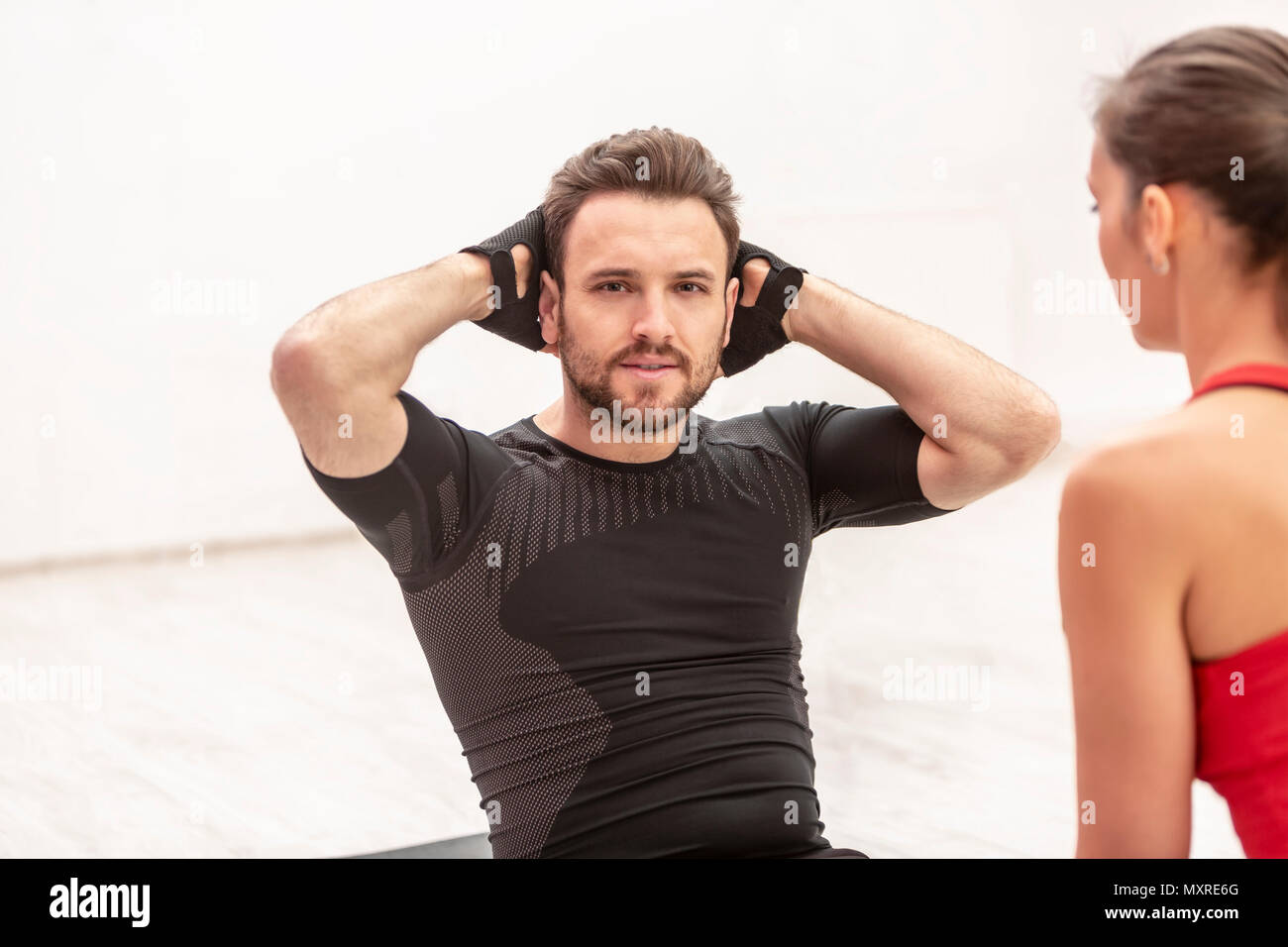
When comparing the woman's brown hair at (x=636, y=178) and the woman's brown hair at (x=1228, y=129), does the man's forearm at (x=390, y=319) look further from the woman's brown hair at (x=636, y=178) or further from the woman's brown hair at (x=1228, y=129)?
the woman's brown hair at (x=1228, y=129)

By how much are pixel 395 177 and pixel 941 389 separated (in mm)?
3762

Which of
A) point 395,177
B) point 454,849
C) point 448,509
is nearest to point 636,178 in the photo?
point 448,509

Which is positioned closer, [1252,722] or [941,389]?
[1252,722]

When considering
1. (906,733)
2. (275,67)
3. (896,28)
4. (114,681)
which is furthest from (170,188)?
(906,733)

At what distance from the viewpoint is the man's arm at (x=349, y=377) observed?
1.28 m

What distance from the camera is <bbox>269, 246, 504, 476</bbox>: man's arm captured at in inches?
50.2

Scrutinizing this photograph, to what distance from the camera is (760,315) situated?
158cm

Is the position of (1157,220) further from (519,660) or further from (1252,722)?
(519,660)

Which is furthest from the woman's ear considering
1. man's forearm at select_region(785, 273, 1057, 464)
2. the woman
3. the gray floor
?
the gray floor

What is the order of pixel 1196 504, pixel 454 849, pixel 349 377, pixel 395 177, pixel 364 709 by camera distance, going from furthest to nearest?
1. pixel 395 177
2. pixel 364 709
3. pixel 454 849
4. pixel 349 377
5. pixel 1196 504

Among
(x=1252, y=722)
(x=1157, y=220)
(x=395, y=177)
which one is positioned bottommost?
(x=1252, y=722)

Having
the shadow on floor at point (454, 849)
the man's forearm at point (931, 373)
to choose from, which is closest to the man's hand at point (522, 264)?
the man's forearm at point (931, 373)

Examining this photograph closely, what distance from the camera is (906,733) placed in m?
3.09

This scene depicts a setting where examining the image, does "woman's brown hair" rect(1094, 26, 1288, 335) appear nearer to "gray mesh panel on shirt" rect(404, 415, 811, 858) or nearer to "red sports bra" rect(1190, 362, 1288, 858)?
"red sports bra" rect(1190, 362, 1288, 858)
